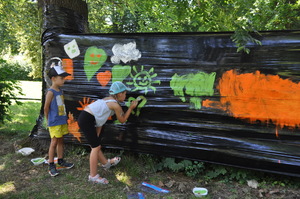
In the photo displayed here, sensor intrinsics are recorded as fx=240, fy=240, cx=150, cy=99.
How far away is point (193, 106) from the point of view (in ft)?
10.9

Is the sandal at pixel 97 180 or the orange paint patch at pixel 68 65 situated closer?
the sandal at pixel 97 180

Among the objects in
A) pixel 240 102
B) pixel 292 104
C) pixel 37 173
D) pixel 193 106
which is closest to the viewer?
pixel 292 104

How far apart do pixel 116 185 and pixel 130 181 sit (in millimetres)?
207

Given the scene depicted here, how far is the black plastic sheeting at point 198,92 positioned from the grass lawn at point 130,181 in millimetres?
189

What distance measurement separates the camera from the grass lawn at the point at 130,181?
2.92 metres

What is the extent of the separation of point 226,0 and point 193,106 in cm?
161

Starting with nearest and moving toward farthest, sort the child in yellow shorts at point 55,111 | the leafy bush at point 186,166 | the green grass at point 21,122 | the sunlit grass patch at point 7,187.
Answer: the sunlit grass patch at point 7,187
the leafy bush at point 186,166
the child in yellow shorts at point 55,111
the green grass at point 21,122

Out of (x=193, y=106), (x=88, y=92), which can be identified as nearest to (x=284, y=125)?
(x=193, y=106)

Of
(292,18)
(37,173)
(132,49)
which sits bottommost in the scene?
(37,173)

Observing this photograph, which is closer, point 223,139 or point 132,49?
point 223,139

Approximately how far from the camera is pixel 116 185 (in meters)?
3.16

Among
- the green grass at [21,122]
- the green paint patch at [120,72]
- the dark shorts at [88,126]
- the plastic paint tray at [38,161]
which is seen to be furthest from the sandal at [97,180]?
the green grass at [21,122]

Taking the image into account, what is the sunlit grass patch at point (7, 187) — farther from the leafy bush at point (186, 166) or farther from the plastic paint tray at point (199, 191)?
the plastic paint tray at point (199, 191)

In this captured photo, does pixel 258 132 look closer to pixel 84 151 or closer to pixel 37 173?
pixel 84 151
